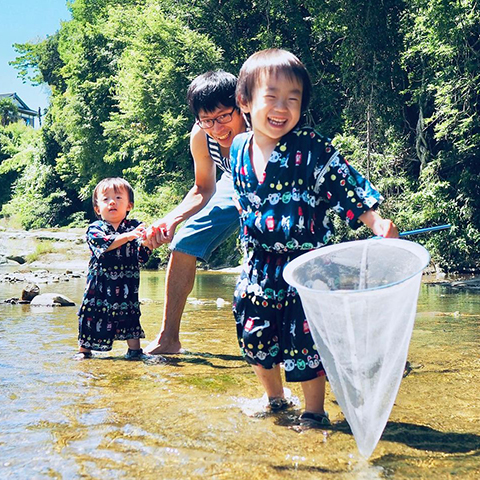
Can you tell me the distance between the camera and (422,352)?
383 cm

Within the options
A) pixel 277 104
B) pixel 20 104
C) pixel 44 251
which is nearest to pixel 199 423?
pixel 277 104

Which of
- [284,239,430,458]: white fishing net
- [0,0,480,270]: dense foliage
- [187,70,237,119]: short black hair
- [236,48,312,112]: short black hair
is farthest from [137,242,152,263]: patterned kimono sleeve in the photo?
[0,0,480,270]: dense foliage

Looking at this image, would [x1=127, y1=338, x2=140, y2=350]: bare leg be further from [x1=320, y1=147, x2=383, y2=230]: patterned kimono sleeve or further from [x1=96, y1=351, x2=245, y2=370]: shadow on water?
[x1=320, y1=147, x2=383, y2=230]: patterned kimono sleeve

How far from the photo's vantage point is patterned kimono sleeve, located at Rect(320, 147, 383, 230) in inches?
91.5

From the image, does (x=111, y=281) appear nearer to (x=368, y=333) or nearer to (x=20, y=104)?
(x=368, y=333)

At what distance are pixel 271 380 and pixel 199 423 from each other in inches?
14.5

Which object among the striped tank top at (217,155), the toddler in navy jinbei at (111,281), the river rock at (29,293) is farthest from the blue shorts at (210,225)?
the river rock at (29,293)

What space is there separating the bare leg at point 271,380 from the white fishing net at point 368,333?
21.3 inches

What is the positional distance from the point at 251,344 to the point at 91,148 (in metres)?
29.1

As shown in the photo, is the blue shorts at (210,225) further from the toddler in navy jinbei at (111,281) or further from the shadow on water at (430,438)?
the shadow on water at (430,438)

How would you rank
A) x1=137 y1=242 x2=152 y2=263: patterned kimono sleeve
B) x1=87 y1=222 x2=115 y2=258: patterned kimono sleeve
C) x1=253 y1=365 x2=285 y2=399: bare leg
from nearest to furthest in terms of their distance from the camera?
x1=253 y1=365 x2=285 y2=399: bare leg → x1=87 y1=222 x2=115 y2=258: patterned kimono sleeve → x1=137 y1=242 x2=152 y2=263: patterned kimono sleeve

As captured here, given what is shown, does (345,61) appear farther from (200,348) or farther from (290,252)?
(290,252)

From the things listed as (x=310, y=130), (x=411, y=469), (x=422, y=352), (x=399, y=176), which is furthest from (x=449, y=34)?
(x=411, y=469)

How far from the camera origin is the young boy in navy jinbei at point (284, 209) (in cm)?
236
